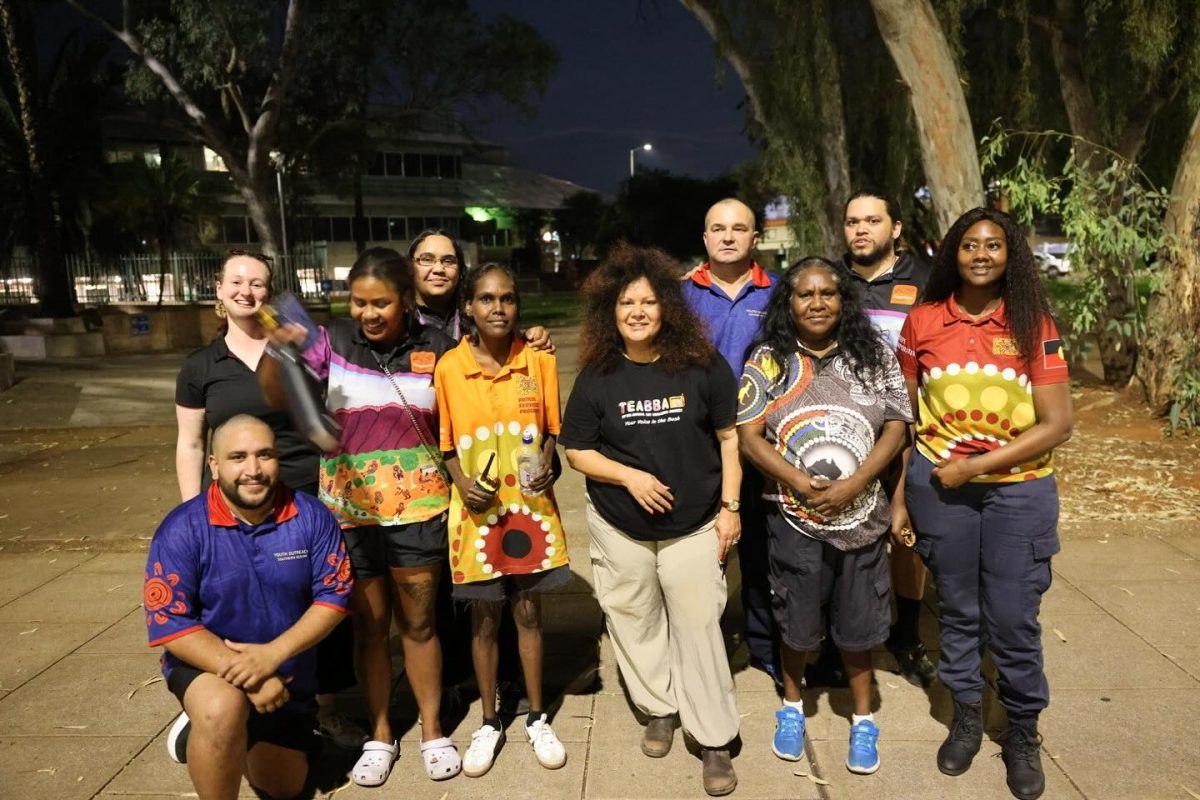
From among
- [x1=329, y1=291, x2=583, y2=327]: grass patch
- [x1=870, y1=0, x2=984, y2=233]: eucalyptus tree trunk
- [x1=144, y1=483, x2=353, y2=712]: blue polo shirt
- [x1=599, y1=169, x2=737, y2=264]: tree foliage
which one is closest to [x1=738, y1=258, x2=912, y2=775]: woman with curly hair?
[x1=144, y1=483, x2=353, y2=712]: blue polo shirt

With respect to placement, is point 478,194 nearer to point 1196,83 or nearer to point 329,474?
point 1196,83

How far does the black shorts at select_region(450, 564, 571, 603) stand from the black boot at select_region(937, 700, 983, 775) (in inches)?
57.1

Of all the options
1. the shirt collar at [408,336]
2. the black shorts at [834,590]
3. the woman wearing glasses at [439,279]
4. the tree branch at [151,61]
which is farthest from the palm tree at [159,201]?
the black shorts at [834,590]

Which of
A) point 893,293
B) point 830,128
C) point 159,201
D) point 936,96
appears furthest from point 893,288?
point 159,201

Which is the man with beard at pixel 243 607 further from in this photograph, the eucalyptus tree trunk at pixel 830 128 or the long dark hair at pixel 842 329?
the eucalyptus tree trunk at pixel 830 128

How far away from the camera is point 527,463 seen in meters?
3.25

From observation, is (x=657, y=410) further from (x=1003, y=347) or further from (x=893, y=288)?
(x=893, y=288)

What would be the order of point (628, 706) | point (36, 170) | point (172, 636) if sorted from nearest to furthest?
point (172, 636) → point (628, 706) → point (36, 170)

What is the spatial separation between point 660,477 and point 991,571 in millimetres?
1166

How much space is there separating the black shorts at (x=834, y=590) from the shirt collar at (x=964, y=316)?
2.64 feet

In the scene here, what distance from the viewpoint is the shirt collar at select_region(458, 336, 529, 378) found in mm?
3211

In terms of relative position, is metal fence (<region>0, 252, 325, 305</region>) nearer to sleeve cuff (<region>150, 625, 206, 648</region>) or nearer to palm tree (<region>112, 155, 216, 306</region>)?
palm tree (<region>112, 155, 216, 306</region>)

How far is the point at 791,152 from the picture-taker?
43.2ft

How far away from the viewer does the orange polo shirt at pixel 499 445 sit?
10.5 feet
